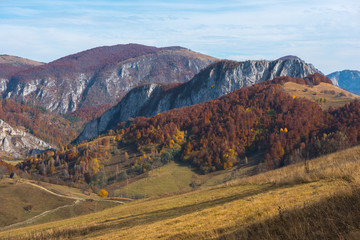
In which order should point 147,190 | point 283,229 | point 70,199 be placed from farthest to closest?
point 147,190 → point 70,199 → point 283,229

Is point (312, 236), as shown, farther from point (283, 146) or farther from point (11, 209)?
point (283, 146)

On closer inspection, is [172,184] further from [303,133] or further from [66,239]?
[66,239]

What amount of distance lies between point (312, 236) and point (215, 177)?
16755 cm

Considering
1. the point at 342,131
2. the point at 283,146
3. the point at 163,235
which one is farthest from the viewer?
the point at 283,146

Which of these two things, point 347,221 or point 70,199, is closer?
point 347,221

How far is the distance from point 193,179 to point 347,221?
16721 cm

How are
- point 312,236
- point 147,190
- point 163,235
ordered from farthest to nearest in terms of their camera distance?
point 147,190, point 163,235, point 312,236

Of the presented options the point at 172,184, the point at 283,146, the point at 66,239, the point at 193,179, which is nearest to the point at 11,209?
the point at 172,184

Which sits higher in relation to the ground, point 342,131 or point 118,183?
point 342,131

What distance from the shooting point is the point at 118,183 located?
185 meters

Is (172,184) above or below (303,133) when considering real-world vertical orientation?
below

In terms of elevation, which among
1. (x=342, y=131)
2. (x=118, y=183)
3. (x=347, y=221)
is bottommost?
(x=118, y=183)

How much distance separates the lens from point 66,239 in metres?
24.0

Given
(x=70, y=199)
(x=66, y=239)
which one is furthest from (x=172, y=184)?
(x=66, y=239)
